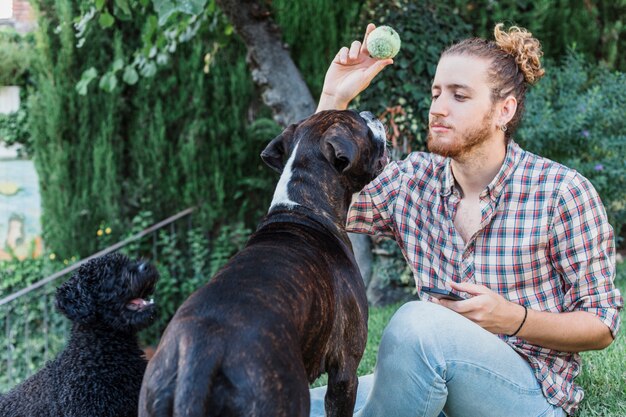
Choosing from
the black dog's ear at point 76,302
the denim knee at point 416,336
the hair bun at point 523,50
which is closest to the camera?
the denim knee at point 416,336

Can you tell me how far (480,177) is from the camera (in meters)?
3.24

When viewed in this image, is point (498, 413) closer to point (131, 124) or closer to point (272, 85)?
point (272, 85)

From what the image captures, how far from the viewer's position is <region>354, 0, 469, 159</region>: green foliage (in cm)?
662

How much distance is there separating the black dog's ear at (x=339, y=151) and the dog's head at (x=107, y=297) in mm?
1044

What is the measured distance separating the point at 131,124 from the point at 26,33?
1.65 m

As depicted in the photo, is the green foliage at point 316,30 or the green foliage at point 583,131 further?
the green foliage at point 316,30

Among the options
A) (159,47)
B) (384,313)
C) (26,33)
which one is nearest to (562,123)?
(384,313)

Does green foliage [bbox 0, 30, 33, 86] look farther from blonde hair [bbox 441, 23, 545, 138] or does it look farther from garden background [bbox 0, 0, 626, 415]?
blonde hair [bbox 441, 23, 545, 138]

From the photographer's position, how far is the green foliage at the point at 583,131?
659 centimetres

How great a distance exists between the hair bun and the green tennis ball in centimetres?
48

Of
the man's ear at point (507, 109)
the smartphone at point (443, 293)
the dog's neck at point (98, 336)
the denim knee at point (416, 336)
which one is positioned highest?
the man's ear at point (507, 109)

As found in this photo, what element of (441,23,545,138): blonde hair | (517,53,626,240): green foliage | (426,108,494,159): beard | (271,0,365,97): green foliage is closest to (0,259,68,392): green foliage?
(271,0,365,97): green foliage

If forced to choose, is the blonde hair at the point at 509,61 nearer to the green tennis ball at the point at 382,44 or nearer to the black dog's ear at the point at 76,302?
the green tennis ball at the point at 382,44

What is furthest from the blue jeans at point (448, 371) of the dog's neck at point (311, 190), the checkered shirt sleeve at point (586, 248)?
the dog's neck at point (311, 190)
